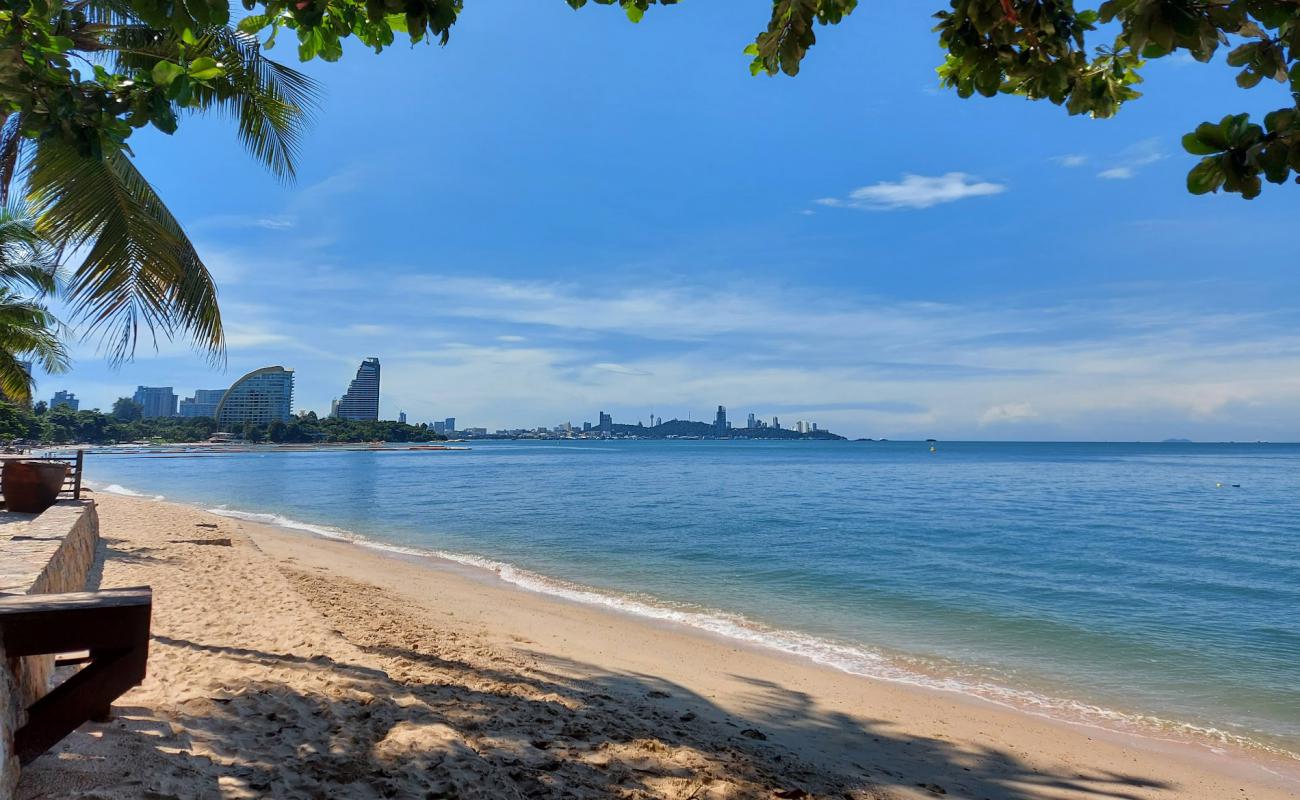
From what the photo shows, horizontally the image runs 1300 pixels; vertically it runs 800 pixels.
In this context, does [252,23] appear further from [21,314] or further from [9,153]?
[21,314]

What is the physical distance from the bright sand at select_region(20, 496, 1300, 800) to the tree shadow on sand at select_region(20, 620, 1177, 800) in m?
0.02

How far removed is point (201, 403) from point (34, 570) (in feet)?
683

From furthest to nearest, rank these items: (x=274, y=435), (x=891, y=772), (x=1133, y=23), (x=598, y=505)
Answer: (x=274, y=435) → (x=598, y=505) → (x=891, y=772) → (x=1133, y=23)

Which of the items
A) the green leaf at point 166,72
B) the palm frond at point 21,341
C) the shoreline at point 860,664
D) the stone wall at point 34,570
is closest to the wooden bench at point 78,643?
the stone wall at point 34,570

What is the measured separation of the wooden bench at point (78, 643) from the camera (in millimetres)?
2051

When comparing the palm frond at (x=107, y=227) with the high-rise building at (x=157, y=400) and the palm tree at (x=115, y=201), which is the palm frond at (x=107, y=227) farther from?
the high-rise building at (x=157, y=400)

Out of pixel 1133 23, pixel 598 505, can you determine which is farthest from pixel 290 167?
pixel 598 505

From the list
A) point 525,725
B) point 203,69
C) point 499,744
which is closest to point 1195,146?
point 203,69

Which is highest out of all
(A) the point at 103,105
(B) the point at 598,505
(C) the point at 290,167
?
(C) the point at 290,167

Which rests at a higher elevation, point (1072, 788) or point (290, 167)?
point (290, 167)

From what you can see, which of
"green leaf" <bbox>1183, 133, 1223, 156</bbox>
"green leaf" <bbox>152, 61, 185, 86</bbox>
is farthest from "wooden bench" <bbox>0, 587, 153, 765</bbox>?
"green leaf" <bbox>1183, 133, 1223, 156</bbox>

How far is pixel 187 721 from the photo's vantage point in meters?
3.96

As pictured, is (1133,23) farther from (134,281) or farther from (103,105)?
(134,281)

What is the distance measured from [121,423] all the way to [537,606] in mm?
145309
